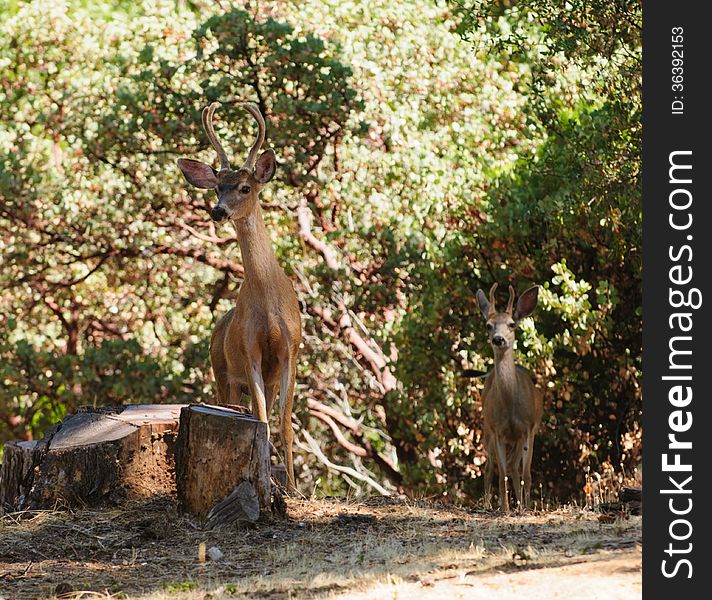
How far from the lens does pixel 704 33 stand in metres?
7.11

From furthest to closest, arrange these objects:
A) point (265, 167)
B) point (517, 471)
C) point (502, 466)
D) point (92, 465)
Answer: point (517, 471), point (502, 466), point (265, 167), point (92, 465)

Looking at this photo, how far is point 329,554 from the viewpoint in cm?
717

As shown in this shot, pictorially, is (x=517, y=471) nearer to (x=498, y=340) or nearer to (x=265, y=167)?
(x=498, y=340)

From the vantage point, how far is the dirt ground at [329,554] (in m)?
5.80

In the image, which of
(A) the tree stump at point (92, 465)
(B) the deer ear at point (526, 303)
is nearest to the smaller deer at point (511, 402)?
(B) the deer ear at point (526, 303)

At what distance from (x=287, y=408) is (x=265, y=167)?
196 cm

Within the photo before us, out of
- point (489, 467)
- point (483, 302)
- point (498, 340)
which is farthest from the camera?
point (489, 467)

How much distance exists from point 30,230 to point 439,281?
6540 mm

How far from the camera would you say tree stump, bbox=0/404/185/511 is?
852cm

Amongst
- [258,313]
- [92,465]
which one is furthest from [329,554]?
[258,313]

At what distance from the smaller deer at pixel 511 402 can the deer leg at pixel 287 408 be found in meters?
2.77

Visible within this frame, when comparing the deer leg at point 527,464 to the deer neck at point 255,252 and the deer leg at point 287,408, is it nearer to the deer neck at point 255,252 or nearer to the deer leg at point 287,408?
the deer leg at point 287,408

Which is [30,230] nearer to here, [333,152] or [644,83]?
[333,152]

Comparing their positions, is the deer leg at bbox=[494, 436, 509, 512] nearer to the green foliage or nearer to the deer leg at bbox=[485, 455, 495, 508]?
the deer leg at bbox=[485, 455, 495, 508]
